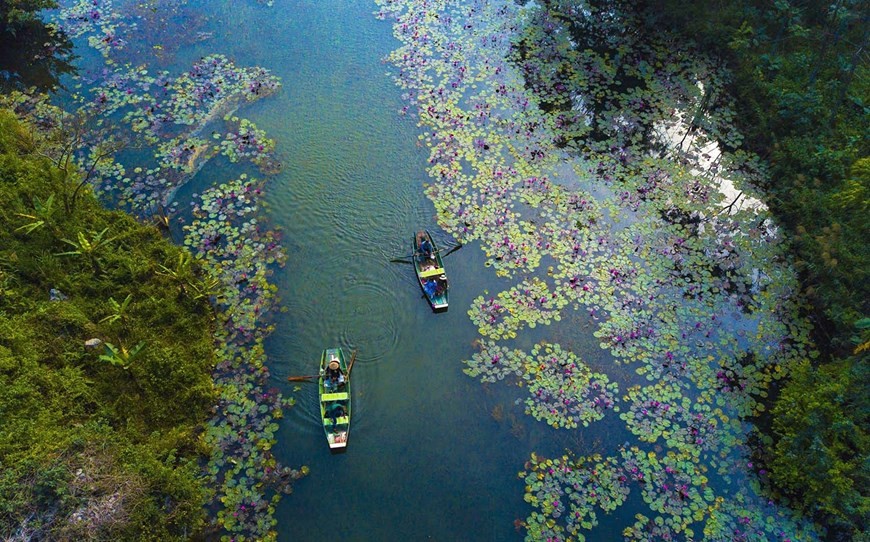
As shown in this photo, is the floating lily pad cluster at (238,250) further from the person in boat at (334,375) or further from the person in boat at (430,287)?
the person in boat at (430,287)

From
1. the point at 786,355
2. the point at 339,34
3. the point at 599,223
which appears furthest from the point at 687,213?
the point at 339,34

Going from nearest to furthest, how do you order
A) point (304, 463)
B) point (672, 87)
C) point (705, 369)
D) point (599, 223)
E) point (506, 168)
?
point (304, 463), point (705, 369), point (599, 223), point (506, 168), point (672, 87)

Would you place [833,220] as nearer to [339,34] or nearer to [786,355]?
[786,355]

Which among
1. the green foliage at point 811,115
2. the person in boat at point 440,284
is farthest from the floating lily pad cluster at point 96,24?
the green foliage at point 811,115

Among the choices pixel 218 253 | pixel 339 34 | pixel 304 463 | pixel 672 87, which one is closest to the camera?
pixel 304 463

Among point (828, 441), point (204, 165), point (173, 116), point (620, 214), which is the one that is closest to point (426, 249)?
point (620, 214)

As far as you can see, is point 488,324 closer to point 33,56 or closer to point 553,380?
point 553,380
